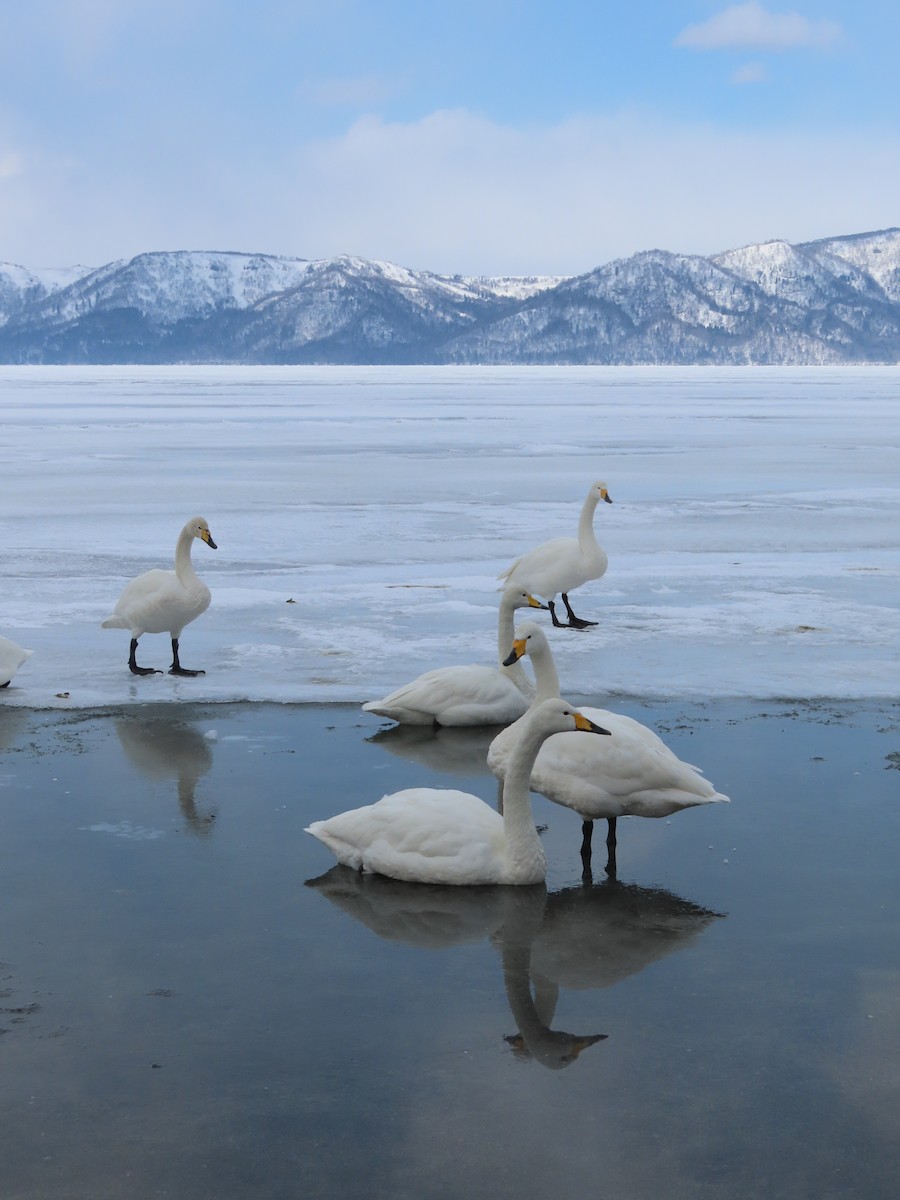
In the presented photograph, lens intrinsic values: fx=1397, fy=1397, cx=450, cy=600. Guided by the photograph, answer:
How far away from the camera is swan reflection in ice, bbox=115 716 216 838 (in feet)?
24.9

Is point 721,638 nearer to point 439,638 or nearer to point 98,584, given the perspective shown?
point 439,638

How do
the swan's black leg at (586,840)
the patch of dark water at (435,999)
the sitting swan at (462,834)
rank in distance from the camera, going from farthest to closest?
the swan's black leg at (586,840) < the sitting swan at (462,834) < the patch of dark water at (435,999)

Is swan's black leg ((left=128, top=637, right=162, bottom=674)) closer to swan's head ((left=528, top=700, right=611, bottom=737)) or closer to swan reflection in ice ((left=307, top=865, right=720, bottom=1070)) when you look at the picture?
swan reflection in ice ((left=307, top=865, right=720, bottom=1070))

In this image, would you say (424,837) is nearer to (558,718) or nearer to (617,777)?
A: (558,718)

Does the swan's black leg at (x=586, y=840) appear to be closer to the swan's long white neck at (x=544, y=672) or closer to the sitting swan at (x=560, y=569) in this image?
the swan's long white neck at (x=544, y=672)

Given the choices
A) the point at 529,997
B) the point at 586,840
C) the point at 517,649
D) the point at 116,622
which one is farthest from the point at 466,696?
the point at 529,997

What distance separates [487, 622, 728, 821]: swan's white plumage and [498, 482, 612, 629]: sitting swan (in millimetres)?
6115

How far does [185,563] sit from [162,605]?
1.73 feet

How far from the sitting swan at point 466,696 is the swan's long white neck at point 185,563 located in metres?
2.42

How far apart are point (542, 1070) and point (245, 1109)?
0.99m

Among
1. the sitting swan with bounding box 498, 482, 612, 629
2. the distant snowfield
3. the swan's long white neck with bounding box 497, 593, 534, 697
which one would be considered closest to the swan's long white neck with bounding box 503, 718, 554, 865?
the swan's long white neck with bounding box 497, 593, 534, 697

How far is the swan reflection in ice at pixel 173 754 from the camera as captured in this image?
7586 millimetres

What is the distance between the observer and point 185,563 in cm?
1130

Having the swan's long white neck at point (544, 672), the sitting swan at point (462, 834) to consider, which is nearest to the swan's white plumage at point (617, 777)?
the sitting swan at point (462, 834)
